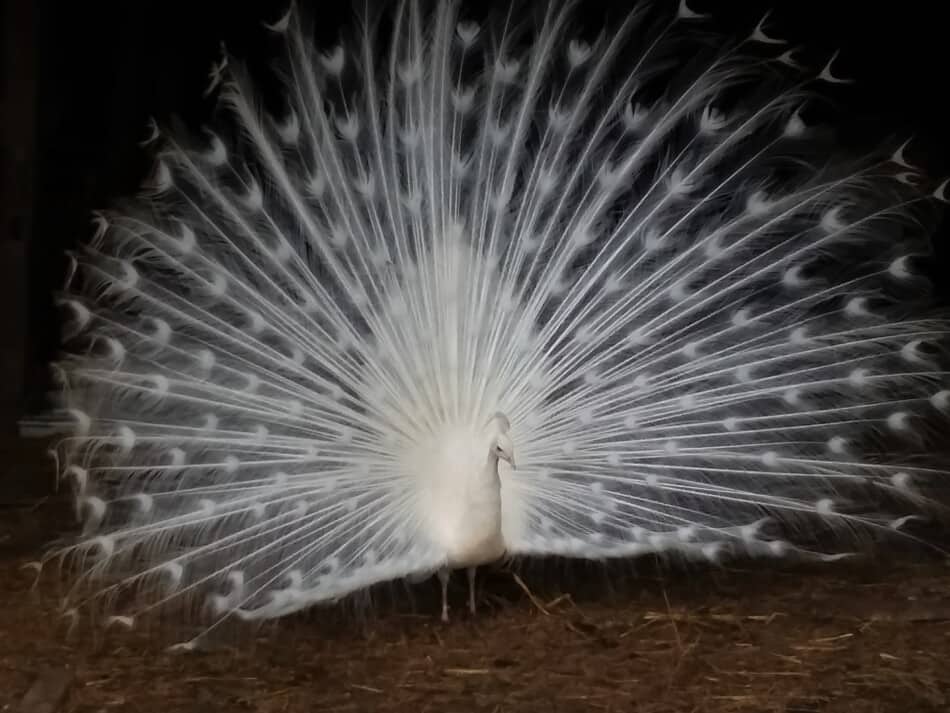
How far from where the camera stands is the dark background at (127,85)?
2.29 m

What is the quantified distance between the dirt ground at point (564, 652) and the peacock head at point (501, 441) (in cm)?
44

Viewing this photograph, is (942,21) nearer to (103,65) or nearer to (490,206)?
(490,206)

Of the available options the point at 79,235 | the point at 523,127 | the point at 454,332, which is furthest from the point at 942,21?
the point at 79,235

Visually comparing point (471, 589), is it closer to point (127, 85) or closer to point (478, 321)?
point (478, 321)

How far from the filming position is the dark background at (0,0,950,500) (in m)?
2.29

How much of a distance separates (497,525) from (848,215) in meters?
1.02

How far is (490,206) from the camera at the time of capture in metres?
2.04

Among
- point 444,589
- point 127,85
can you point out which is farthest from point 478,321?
point 127,85

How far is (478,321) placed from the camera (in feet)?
6.60

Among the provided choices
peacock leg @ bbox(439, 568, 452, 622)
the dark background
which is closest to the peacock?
peacock leg @ bbox(439, 568, 452, 622)

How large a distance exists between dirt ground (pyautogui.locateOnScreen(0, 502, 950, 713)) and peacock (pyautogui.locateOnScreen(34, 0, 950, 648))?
0.10m

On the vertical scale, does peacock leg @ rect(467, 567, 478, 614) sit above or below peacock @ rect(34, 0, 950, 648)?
below

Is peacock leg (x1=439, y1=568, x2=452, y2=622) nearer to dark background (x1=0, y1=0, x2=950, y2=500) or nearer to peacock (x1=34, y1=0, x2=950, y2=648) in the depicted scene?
peacock (x1=34, y1=0, x2=950, y2=648)

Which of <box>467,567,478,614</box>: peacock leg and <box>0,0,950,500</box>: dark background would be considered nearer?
<box>467,567,478,614</box>: peacock leg
